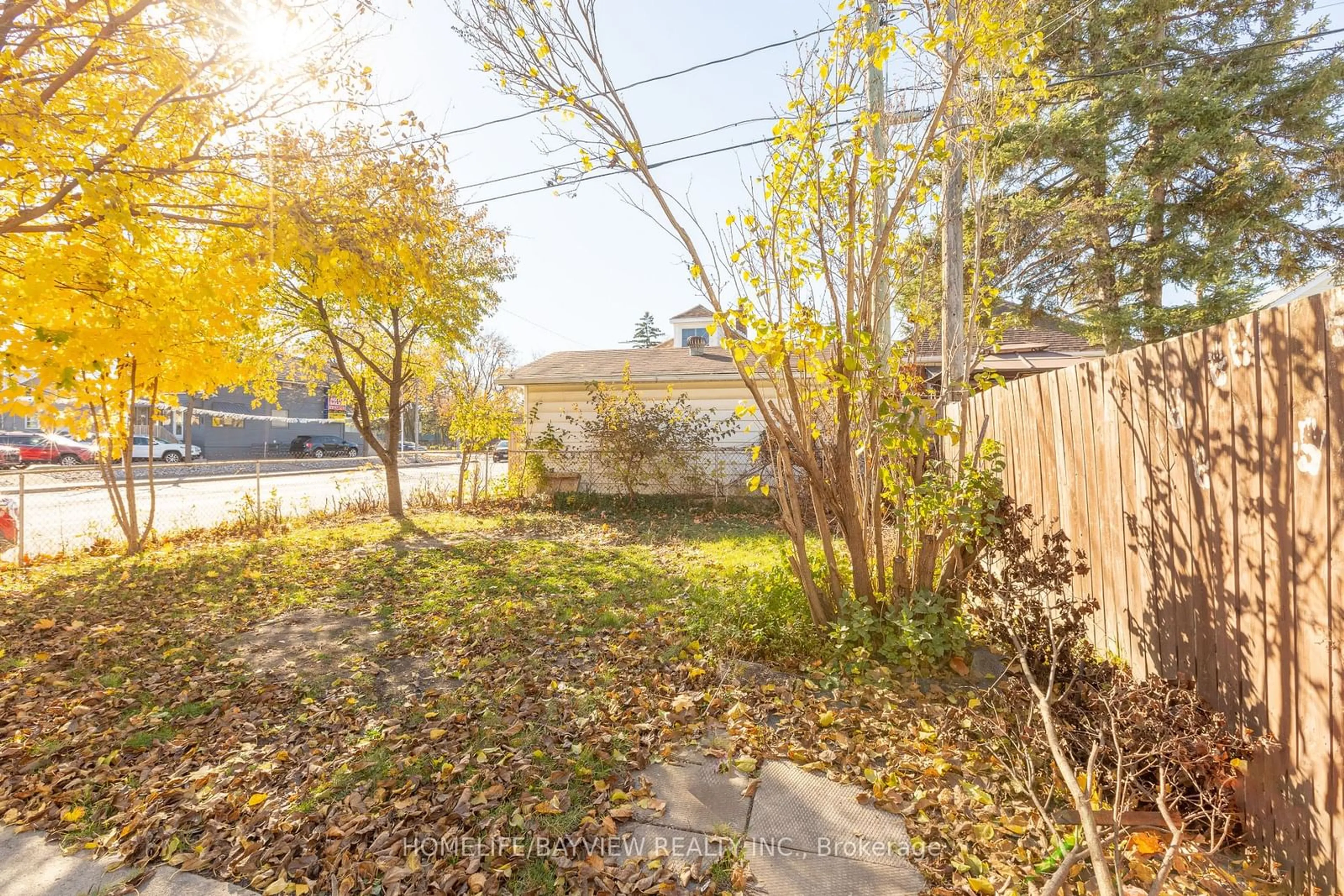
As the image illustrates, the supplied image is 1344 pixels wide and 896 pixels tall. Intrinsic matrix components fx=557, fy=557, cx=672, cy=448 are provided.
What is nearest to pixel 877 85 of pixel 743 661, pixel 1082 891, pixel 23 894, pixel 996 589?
pixel 996 589

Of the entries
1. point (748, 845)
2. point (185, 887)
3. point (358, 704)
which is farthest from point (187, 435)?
point (748, 845)

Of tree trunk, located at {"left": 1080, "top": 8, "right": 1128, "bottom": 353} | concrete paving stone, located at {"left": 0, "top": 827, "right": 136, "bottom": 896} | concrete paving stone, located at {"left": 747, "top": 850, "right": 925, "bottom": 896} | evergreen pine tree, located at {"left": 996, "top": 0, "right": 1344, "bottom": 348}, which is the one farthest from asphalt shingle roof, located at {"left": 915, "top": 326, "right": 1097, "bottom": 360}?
concrete paving stone, located at {"left": 0, "top": 827, "right": 136, "bottom": 896}

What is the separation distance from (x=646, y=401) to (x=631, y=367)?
5.05 ft

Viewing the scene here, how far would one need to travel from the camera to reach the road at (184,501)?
25.7ft

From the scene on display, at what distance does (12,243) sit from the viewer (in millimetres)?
4699

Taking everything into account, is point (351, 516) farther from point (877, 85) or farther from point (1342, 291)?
point (1342, 291)

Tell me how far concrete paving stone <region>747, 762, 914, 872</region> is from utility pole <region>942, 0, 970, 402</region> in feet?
7.99

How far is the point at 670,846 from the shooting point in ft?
7.06

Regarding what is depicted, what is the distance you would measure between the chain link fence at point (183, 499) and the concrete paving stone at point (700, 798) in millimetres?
8145

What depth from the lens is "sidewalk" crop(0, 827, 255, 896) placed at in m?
1.98

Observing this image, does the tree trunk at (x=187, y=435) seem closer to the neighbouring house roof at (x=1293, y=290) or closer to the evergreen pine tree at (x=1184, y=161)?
the evergreen pine tree at (x=1184, y=161)

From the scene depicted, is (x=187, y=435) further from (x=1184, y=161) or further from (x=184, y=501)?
(x=1184, y=161)

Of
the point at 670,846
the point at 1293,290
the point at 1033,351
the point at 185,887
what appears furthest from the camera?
the point at 1293,290

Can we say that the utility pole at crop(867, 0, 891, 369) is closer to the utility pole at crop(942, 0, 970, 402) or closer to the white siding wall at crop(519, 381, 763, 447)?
the utility pole at crop(942, 0, 970, 402)
